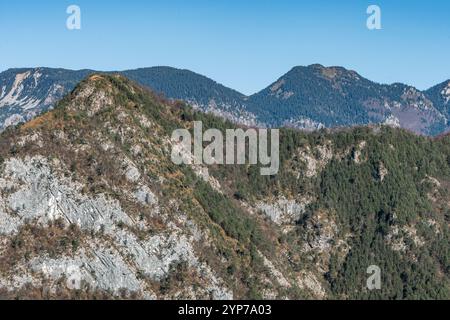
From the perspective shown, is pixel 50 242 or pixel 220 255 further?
pixel 220 255

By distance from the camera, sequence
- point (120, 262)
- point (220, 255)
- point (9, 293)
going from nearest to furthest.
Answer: point (9, 293) → point (120, 262) → point (220, 255)

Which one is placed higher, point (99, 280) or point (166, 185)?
point (166, 185)

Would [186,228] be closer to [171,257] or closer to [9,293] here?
[171,257]

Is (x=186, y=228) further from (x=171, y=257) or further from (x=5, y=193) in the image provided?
(x=5, y=193)

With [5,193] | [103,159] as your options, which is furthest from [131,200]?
[5,193]

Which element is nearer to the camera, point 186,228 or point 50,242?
point 50,242

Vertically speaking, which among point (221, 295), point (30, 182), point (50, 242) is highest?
point (30, 182)
